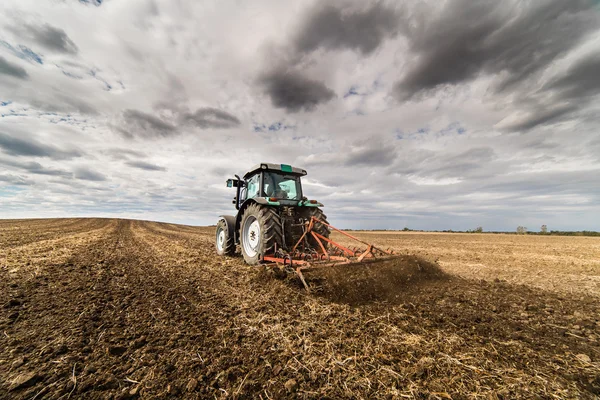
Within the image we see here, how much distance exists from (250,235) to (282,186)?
1.51m

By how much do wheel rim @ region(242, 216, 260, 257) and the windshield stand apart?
0.79 m

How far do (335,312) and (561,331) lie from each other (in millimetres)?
2327

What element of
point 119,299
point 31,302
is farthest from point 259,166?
A: point 31,302

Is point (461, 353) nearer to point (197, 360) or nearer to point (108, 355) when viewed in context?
point (197, 360)

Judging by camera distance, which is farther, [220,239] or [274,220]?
[220,239]

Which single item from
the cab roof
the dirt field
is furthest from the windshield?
the dirt field

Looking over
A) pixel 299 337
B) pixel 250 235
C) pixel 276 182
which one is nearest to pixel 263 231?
pixel 250 235

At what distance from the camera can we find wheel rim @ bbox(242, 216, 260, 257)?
5.70 metres

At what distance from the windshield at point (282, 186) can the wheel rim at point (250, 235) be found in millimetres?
790

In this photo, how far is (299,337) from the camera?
7.45 feet

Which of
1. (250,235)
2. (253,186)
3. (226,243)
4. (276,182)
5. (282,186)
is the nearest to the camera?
(250,235)

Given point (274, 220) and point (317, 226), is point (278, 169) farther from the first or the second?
point (317, 226)

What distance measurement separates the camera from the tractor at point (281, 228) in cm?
439

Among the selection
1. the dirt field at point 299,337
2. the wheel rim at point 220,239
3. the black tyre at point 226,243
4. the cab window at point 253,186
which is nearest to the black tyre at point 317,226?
the cab window at point 253,186
